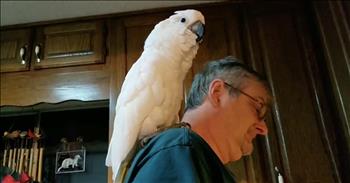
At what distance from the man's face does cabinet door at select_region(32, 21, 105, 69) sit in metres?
0.90

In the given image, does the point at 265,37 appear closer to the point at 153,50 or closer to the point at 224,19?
the point at 224,19

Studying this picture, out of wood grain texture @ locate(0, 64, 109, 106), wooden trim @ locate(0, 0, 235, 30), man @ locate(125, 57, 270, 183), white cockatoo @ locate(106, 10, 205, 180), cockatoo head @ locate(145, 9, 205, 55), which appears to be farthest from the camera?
wooden trim @ locate(0, 0, 235, 30)

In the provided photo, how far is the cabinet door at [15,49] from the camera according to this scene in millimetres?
1612

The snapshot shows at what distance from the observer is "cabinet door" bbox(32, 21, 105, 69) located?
1583 millimetres

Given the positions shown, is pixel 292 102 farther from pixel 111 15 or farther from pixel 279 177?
pixel 111 15

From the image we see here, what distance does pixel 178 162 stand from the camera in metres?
0.54

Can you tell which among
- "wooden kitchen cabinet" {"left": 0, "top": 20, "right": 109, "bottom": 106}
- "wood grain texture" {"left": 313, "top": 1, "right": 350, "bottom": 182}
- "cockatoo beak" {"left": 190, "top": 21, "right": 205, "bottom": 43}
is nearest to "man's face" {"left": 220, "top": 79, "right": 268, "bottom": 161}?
"cockatoo beak" {"left": 190, "top": 21, "right": 205, "bottom": 43}

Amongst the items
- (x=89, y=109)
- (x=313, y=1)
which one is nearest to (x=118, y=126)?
(x=89, y=109)

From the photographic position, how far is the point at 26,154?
1597 mm

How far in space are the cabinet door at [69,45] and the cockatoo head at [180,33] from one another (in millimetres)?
555

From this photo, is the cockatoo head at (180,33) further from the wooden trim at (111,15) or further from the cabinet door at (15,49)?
the cabinet door at (15,49)

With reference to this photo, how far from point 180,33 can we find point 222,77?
0.29 m

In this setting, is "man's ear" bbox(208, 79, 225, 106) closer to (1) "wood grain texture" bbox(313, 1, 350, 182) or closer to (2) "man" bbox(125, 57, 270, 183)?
(2) "man" bbox(125, 57, 270, 183)

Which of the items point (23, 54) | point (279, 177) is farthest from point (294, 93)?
point (23, 54)
